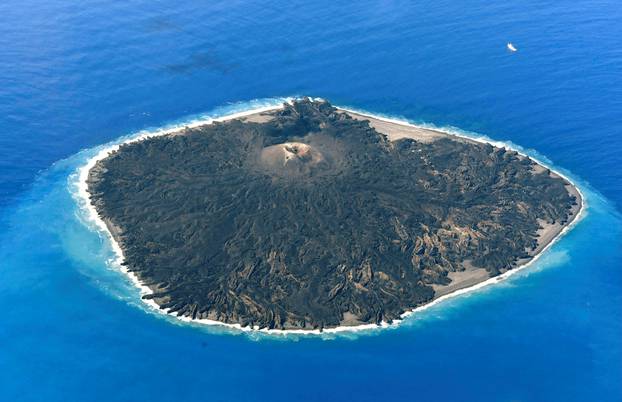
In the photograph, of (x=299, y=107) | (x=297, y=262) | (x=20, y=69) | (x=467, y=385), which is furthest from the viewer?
(x=20, y=69)

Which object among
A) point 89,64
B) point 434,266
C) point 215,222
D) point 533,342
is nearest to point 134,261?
point 215,222

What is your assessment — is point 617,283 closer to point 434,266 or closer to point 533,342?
point 533,342

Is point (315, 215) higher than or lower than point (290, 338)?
higher

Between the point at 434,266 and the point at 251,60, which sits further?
the point at 251,60

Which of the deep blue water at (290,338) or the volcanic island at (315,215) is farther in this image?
the volcanic island at (315,215)

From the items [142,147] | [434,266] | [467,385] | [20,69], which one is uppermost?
[20,69]
